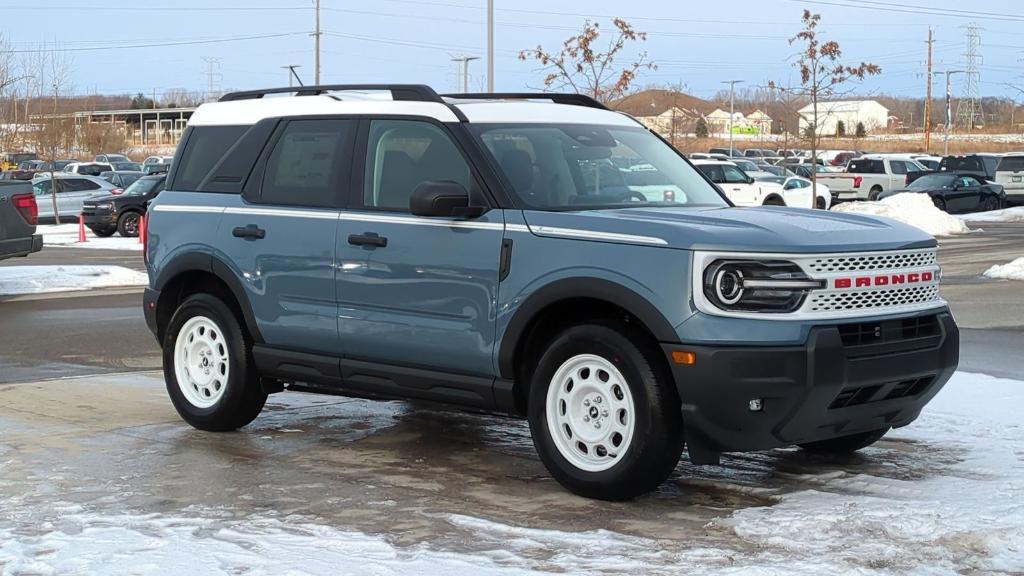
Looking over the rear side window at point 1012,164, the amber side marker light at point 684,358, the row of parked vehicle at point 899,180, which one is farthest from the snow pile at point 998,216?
the amber side marker light at point 684,358

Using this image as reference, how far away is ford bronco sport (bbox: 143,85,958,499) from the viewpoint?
19.6 ft

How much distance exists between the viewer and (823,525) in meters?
5.73

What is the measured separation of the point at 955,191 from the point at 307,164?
33.8m

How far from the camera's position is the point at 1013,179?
43.9 m

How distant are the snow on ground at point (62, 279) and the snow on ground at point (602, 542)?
473 inches

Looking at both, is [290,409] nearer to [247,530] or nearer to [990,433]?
[247,530]

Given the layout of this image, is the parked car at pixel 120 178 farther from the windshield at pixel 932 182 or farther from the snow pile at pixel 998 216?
the snow pile at pixel 998 216

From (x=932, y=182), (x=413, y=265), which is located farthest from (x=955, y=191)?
(x=413, y=265)

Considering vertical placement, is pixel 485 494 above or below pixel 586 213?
below

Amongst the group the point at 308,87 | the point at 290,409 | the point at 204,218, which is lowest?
the point at 290,409

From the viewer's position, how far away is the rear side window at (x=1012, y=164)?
43.9 metres

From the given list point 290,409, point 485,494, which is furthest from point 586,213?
point 290,409

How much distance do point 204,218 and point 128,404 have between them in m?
1.80

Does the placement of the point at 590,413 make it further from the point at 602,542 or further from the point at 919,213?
the point at 919,213
